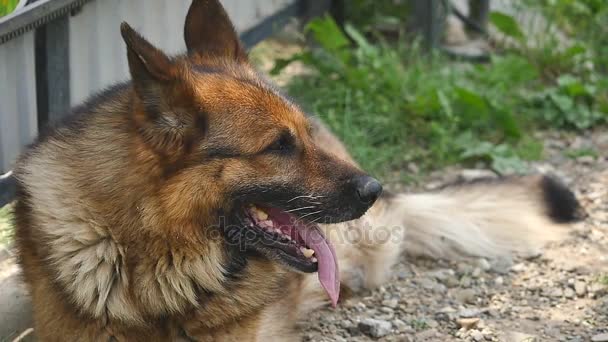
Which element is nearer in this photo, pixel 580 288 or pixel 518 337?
pixel 518 337

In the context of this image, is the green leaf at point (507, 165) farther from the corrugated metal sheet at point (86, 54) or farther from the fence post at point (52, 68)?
the fence post at point (52, 68)

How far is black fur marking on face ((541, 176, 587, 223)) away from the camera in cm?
521

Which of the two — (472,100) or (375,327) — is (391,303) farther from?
(472,100)

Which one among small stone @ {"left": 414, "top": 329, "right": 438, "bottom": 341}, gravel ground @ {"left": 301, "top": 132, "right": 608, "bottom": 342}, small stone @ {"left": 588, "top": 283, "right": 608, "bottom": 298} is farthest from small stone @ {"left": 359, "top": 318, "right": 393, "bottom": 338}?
small stone @ {"left": 588, "top": 283, "right": 608, "bottom": 298}

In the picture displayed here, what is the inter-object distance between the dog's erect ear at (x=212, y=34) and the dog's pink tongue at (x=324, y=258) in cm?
83

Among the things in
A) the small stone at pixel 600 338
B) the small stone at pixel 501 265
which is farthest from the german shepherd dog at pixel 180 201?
the small stone at pixel 501 265

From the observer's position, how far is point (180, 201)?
10.4ft

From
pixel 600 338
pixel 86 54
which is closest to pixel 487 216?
pixel 600 338

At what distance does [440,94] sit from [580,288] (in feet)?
→ 7.44

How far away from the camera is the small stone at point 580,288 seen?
4.51 metres

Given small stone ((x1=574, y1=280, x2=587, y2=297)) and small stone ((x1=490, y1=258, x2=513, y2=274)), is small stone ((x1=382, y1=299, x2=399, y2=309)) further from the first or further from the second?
small stone ((x1=574, y1=280, x2=587, y2=297))

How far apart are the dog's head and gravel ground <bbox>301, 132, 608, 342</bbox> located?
2.78 feet

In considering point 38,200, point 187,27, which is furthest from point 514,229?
point 38,200

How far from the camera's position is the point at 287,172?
3.31 meters
